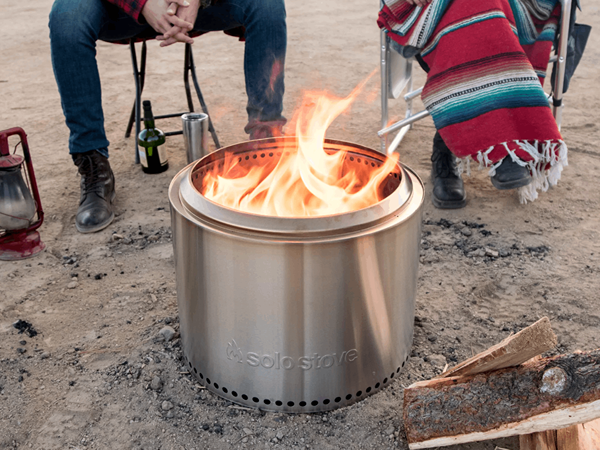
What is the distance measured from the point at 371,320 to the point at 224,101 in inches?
117

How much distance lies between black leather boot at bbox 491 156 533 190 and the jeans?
998 millimetres

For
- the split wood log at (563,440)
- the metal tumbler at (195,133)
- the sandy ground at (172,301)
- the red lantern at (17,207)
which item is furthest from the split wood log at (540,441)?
the metal tumbler at (195,133)

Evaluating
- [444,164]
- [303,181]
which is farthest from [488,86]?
[303,181]

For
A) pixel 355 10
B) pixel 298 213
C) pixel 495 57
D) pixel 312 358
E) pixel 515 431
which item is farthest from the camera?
pixel 355 10

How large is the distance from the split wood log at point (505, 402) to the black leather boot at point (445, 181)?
1.38 meters

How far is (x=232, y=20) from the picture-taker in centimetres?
264

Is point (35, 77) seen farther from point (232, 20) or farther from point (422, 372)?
point (422, 372)

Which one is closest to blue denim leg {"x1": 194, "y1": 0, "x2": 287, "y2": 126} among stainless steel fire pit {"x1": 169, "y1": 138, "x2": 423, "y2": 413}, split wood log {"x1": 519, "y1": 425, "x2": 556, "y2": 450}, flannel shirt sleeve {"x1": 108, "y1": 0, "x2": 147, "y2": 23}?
flannel shirt sleeve {"x1": 108, "y1": 0, "x2": 147, "y2": 23}

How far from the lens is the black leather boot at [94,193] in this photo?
100.0 inches

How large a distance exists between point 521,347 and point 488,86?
1.42m

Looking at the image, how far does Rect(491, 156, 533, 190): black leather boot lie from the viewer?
2416mm

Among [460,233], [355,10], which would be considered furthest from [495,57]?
[355,10]

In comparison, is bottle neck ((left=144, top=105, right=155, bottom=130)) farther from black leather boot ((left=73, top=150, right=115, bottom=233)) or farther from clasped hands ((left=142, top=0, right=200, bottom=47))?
clasped hands ((left=142, top=0, right=200, bottom=47))

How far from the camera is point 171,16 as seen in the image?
2367 mm
